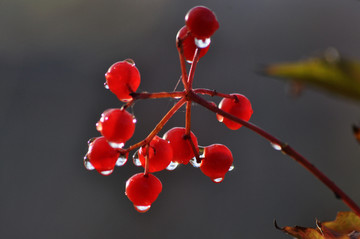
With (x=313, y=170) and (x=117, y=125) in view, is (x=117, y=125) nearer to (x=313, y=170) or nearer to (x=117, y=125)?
(x=117, y=125)

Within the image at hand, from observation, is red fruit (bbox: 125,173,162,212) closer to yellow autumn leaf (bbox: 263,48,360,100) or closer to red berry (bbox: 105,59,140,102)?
red berry (bbox: 105,59,140,102)

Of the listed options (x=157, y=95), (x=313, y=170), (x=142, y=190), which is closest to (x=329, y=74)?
(x=313, y=170)

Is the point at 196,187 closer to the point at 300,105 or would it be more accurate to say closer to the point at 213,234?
the point at 213,234

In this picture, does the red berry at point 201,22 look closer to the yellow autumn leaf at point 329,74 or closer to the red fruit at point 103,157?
the red fruit at point 103,157

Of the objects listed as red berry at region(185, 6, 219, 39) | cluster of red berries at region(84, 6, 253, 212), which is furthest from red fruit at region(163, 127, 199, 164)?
red berry at region(185, 6, 219, 39)

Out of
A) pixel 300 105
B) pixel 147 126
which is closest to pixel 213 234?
pixel 147 126
